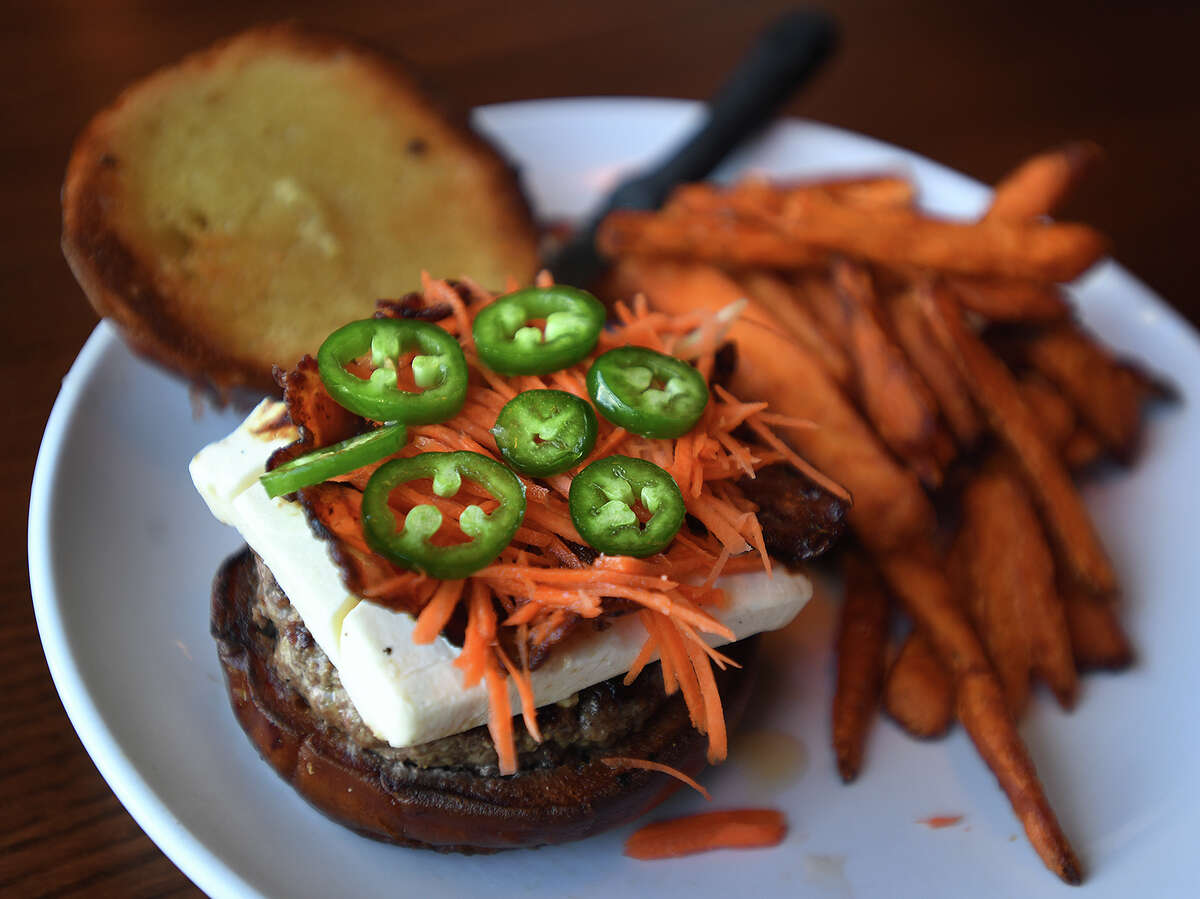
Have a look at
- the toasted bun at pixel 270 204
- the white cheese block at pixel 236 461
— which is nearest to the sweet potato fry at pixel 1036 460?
the toasted bun at pixel 270 204

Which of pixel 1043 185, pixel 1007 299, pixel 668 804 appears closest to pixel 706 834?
pixel 668 804

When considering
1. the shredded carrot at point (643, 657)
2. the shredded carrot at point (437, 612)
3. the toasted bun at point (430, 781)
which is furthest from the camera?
the toasted bun at point (430, 781)

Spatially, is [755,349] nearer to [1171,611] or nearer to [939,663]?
[939,663]

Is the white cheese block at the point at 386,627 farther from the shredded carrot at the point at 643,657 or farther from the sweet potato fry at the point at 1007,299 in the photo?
the sweet potato fry at the point at 1007,299

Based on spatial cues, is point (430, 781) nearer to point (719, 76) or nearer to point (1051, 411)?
Result: point (1051, 411)

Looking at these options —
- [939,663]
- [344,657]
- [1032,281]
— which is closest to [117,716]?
[344,657]

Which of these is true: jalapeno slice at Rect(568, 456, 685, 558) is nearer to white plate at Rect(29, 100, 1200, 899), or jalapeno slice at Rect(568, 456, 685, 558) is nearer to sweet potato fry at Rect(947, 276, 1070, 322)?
white plate at Rect(29, 100, 1200, 899)
